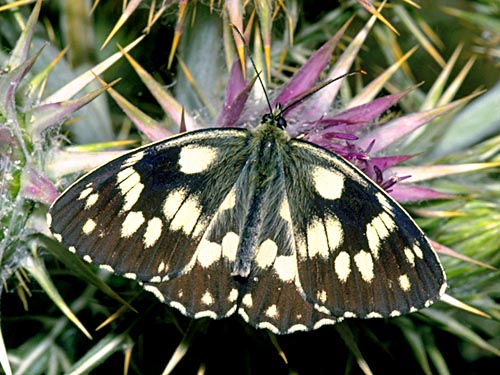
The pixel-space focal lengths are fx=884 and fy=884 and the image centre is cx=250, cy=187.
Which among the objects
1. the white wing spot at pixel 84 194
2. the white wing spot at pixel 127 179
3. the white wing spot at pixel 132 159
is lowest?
the white wing spot at pixel 84 194

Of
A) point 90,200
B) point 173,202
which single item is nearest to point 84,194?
point 90,200

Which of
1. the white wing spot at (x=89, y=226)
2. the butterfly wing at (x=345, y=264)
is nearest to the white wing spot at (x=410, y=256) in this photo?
the butterfly wing at (x=345, y=264)

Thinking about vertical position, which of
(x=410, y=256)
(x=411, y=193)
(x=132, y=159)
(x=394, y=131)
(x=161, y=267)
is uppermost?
(x=394, y=131)

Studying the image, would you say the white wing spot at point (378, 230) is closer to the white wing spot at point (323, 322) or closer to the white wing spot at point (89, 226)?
the white wing spot at point (323, 322)

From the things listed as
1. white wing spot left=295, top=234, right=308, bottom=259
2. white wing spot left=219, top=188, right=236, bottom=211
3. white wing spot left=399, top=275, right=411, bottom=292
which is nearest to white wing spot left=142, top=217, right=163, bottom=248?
white wing spot left=219, top=188, right=236, bottom=211

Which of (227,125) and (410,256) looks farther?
(227,125)

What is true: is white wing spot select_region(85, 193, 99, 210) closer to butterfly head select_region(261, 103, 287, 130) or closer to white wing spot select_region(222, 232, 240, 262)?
white wing spot select_region(222, 232, 240, 262)

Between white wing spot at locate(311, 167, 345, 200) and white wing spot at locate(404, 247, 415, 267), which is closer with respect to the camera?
white wing spot at locate(404, 247, 415, 267)

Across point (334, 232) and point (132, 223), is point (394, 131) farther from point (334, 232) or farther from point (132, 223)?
point (132, 223)
